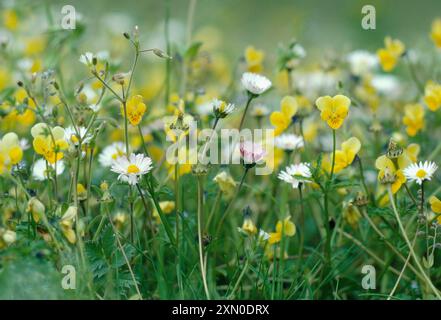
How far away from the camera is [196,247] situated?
155cm

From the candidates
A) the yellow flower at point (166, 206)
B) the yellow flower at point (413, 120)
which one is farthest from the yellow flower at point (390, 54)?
the yellow flower at point (166, 206)

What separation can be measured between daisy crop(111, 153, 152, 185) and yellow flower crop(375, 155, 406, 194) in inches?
17.4

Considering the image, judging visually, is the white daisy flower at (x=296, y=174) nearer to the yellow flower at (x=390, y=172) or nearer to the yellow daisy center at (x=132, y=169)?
the yellow flower at (x=390, y=172)

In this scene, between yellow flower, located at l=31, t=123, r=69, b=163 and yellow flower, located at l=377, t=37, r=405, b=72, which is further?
yellow flower, located at l=377, t=37, r=405, b=72

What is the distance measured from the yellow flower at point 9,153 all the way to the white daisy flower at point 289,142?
0.62 metres

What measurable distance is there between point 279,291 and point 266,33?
316 centimetres

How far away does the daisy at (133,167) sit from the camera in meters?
1.38

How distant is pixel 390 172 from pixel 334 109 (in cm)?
16

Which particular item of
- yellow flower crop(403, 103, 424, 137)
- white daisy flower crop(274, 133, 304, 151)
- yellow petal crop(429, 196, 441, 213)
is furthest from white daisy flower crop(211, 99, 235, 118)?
yellow flower crop(403, 103, 424, 137)

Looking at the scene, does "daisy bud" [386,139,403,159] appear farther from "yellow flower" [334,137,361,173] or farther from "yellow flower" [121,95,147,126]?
"yellow flower" [121,95,147,126]

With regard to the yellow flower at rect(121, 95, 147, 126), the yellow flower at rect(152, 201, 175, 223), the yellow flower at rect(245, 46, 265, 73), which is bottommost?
the yellow flower at rect(152, 201, 175, 223)

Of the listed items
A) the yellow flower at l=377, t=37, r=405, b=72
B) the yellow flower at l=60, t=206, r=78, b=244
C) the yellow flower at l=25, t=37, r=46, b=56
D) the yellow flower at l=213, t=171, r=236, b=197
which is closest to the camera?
the yellow flower at l=60, t=206, r=78, b=244

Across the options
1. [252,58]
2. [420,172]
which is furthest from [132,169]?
[252,58]

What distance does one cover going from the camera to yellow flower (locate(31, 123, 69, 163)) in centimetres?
141
